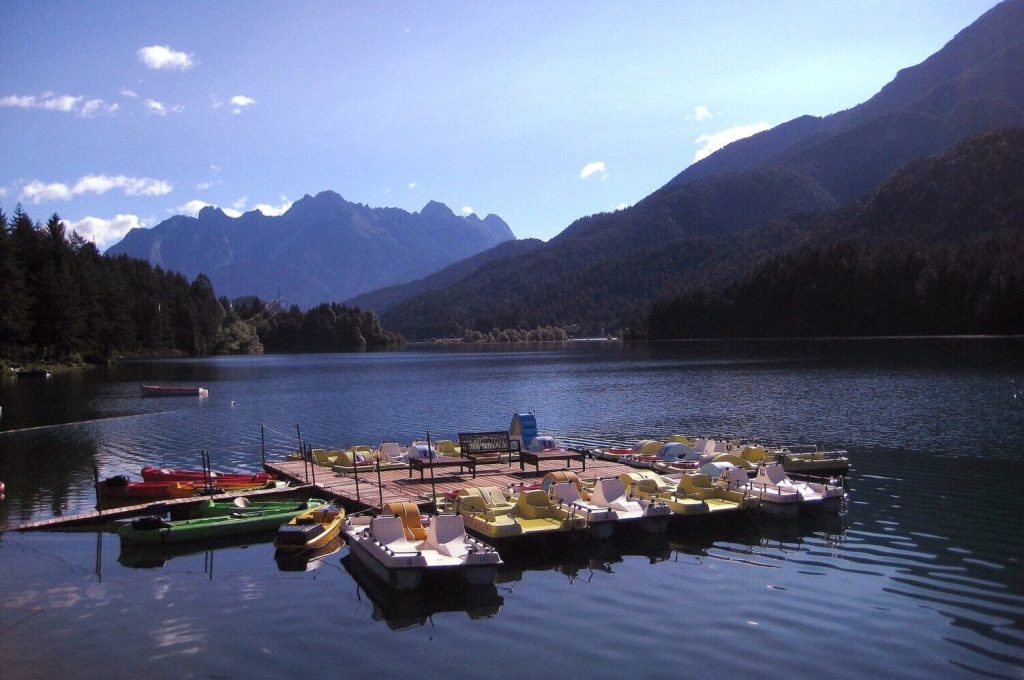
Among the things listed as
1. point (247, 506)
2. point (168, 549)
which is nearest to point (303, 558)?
point (168, 549)

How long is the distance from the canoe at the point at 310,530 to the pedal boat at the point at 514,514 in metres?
4.45

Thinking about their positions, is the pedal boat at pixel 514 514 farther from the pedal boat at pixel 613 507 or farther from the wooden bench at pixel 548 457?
the wooden bench at pixel 548 457

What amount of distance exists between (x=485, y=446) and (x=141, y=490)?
610 inches

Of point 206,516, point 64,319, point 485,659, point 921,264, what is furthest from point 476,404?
point 921,264

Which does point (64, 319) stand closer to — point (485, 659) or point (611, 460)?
point (611, 460)

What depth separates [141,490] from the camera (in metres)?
34.8

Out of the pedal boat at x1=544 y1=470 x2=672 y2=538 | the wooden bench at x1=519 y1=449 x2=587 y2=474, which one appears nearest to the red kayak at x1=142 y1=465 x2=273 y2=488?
the wooden bench at x1=519 y1=449 x2=587 y2=474

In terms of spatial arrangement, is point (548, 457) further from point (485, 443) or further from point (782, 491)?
point (782, 491)

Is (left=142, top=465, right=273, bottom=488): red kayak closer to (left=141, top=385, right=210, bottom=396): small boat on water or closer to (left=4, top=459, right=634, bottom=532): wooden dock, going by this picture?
(left=4, top=459, right=634, bottom=532): wooden dock

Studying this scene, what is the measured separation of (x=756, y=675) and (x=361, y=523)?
46.7 feet

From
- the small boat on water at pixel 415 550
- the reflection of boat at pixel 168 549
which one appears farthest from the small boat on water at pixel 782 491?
the reflection of boat at pixel 168 549

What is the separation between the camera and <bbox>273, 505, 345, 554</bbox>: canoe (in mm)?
25562

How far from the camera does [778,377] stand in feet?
284

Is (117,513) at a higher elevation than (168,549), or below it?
higher
